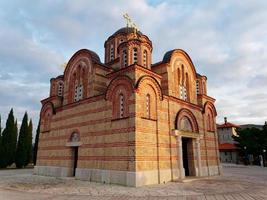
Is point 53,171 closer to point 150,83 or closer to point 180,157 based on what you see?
point 180,157

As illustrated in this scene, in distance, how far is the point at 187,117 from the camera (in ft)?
53.8

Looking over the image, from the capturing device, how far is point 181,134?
15.1 meters

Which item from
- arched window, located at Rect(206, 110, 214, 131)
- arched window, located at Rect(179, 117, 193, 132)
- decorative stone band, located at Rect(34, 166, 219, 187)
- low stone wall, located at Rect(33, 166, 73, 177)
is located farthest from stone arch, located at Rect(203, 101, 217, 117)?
low stone wall, located at Rect(33, 166, 73, 177)

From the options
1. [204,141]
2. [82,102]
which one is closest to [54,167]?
[82,102]

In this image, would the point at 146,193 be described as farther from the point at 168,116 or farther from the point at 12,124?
the point at 12,124

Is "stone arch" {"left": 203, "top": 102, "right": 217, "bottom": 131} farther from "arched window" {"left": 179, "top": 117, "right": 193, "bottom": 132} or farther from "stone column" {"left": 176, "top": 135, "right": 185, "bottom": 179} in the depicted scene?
"stone column" {"left": 176, "top": 135, "right": 185, "bottom": 179}

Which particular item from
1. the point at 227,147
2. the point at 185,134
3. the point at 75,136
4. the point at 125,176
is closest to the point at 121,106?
the point at 125,176

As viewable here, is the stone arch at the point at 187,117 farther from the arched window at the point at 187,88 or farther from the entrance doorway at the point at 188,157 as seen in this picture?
the arched window at the point at 187,88

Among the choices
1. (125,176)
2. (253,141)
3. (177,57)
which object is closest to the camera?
(125,176)

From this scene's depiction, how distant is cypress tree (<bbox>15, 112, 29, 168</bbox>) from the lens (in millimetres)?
29202

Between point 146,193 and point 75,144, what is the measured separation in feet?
25.4

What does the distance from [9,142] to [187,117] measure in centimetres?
2390

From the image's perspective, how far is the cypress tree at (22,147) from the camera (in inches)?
1150

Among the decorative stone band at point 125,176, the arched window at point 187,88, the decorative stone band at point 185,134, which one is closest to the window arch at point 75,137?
the decorative stone band at point 125,176
